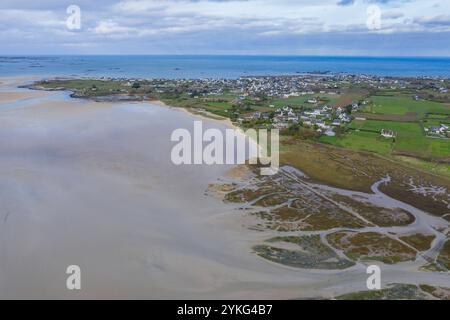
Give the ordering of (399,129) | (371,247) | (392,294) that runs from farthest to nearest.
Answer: (399,129) → (371,247) → (392,294)

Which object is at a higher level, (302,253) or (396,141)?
(396,141)

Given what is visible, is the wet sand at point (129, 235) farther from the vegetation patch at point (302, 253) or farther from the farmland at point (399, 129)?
the farmland at point (399, 129)

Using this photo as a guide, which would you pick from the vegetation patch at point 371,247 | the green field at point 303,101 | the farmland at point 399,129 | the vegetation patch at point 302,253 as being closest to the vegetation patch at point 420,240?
the vegetation patch at point 371,247

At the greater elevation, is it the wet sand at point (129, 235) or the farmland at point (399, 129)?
the farmland at point (399, 129)

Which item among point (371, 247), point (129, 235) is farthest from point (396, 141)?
point (129, 235)

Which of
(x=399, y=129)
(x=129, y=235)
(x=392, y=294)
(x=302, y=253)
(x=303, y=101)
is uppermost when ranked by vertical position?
(x=303, y=101)

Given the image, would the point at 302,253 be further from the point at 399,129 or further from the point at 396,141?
the point at 399,129

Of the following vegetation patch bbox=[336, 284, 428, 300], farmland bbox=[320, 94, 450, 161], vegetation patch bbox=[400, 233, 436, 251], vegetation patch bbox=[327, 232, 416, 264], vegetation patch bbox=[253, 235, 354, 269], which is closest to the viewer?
vegetation patch bbox=[336, 284, 428, 300]

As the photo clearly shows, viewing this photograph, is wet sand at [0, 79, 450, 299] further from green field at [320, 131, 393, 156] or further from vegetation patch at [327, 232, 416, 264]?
green field at [320, 131, 393, 156]

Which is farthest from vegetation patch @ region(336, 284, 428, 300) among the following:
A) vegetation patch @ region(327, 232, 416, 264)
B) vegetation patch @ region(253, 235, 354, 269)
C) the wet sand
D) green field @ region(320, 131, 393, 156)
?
green field @ region(320, 131, 393, 156)
